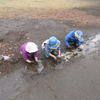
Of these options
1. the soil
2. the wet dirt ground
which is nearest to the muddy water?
the wet dirt ground

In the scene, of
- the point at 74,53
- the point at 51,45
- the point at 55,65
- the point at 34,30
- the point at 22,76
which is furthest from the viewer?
the point at 34,30

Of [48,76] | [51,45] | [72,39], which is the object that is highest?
[51,45]

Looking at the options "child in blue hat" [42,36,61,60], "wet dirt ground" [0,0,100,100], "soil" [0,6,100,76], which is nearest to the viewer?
"wet dirt ground" [0,0,100,100]

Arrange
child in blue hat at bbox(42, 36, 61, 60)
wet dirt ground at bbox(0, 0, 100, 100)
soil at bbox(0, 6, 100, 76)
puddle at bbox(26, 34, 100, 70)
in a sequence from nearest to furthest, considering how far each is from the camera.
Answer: wet dirt ground at bbox(0, 0, 100, 100), child in blue hat at bbox(42, 36, 61, 60), puddle at bbox(26, 34, 100, 70), soil at bbox(0, 6, 100, 76)

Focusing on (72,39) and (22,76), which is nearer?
(22,76)

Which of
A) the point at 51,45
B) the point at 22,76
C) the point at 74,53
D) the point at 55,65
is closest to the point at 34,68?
the point at 22,76

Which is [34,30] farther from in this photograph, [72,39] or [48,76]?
[48,76]

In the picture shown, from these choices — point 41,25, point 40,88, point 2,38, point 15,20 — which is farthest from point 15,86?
point 15,20

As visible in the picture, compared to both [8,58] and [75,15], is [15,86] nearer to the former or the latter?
[8,58]

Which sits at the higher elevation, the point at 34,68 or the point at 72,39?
the point at 72,39

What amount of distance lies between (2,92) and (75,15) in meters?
6.47

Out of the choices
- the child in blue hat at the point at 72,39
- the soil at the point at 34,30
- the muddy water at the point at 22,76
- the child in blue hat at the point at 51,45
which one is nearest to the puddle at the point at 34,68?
the muddy water at the point at 22,76

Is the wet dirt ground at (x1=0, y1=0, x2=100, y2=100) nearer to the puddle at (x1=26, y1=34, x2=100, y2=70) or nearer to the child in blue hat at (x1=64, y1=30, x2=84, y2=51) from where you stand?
the puddle at (x1=26, y1=34, x2=100, y2=70)

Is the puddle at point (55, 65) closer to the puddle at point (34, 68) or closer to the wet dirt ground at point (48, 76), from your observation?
the wet dirt ground at point (48, 76)
